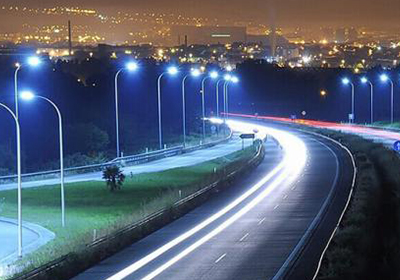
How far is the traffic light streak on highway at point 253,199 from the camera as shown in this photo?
2692 cm

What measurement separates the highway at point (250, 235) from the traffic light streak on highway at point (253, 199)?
0.11 ft

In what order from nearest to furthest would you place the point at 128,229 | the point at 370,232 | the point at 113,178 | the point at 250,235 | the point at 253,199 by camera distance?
the point at 128,229 → the point at 370,232 → the point at 250,235 → the point at 253,199 → the point at 113,178

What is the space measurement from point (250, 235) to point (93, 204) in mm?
13255

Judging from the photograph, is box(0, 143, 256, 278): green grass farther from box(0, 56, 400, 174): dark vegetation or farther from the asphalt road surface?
box(0, 56, 400, 174): dark vegetation

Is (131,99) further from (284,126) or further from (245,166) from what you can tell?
(245,166)

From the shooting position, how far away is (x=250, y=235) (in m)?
32.8

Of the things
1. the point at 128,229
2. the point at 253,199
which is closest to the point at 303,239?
the point at 128,229

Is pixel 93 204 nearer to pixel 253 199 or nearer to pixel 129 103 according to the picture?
pixel 253 199

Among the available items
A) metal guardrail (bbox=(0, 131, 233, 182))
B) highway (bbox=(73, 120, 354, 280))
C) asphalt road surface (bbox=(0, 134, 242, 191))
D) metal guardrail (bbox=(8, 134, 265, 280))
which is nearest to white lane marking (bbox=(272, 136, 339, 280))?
highway (bbox=(73, 120, 354, 280))

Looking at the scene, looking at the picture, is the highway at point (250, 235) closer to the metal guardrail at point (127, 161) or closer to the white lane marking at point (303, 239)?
the white lane marking at point (303, 239)

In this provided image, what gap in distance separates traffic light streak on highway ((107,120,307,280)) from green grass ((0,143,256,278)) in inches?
84.9

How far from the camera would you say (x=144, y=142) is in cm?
9581

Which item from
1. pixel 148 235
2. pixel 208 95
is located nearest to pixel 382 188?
pixel 148 235

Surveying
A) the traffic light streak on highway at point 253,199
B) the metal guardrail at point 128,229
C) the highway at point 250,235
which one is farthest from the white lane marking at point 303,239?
the metal guardrail at point 128,229
